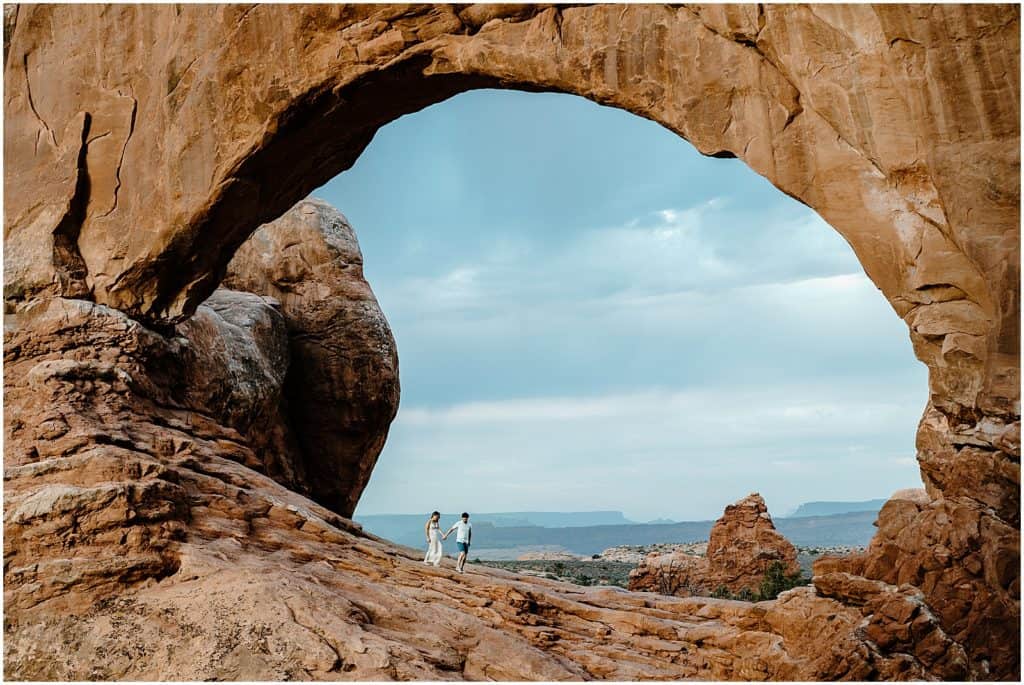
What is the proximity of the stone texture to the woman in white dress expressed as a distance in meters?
7.95

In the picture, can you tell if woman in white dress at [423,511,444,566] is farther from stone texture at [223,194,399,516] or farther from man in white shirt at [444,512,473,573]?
stone texture at [223,194,399,516]

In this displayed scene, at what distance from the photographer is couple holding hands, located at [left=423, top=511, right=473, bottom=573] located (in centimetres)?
1680

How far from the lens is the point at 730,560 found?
30.4 metres

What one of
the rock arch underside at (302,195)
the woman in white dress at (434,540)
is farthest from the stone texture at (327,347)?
the woman in white dress at (434,540)

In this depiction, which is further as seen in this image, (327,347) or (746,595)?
(746,595)

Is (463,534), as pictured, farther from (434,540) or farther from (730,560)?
(730,560)

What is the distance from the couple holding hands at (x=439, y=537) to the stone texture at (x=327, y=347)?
7.99 metres

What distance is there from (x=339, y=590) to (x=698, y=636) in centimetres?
460

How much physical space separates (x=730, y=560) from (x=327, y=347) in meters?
13.5

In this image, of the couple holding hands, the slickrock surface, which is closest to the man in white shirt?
the couple holding hands

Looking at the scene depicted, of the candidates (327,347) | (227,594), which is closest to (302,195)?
(227,594)

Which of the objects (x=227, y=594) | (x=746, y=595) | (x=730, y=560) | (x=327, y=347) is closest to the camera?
(x=227, y=594)

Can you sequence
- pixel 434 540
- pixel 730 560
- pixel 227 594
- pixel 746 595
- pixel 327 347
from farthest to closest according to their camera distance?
1. pixel 730 560
2. pixel 746 595
3. pixel 327 347
4. pixel 434 540
5. pixel 227 594

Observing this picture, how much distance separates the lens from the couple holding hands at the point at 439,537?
661 inches
